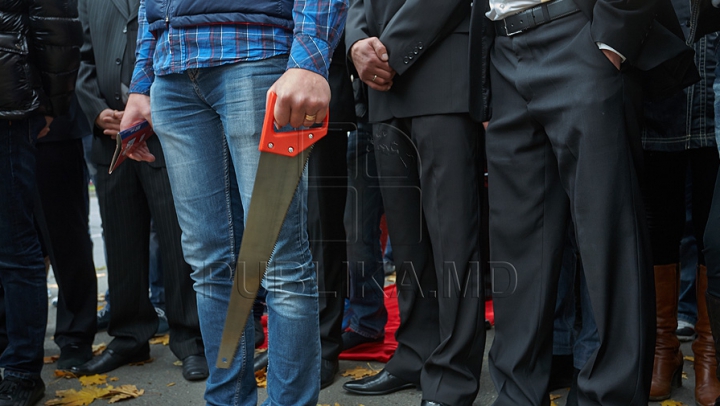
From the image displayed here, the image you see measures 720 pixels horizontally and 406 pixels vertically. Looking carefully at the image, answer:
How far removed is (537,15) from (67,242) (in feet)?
8.27

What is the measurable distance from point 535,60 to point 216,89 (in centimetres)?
98

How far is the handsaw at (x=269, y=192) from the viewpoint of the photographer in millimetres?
1858

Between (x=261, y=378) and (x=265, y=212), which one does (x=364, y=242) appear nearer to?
(x=261, y=378)

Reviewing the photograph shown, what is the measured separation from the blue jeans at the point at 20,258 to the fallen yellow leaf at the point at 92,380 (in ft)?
0.81

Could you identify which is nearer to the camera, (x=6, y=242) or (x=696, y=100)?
(x=696, y=100)

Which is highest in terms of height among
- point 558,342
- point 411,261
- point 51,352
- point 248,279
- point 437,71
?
point 437,71

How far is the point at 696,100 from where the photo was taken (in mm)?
2627

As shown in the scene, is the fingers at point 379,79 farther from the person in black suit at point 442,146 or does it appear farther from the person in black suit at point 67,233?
the person in black suit at point 67,233

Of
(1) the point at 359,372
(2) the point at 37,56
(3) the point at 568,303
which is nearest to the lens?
(3) the point at 568,303

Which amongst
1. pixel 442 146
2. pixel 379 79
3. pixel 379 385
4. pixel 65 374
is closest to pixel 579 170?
pixel 442 146

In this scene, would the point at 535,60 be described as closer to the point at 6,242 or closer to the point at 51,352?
the point at 6,242

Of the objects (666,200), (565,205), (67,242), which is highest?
(565,205)

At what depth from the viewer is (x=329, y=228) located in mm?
3203

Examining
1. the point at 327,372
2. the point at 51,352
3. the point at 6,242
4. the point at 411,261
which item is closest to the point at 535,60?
the point at 411,261
